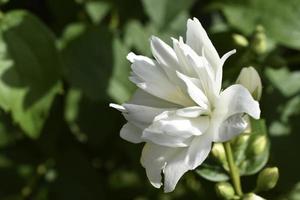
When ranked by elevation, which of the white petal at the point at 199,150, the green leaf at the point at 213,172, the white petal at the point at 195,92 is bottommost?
the green leaf at the point at 213,172

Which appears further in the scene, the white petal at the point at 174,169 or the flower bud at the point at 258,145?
the flower bud at the point at 258,145

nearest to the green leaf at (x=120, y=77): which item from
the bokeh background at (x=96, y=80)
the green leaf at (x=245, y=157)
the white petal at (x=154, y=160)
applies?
the bokeh background at (x=96, y=80)

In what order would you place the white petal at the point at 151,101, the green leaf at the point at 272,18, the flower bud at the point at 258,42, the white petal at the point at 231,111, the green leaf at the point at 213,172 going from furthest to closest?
1. the green leaf at the point at 272,18
2. the flower bud at the point at 258,42
3. the green leaf at the point at 213,172
4. the white petal at the point at 151,101
5. the white petal at the point at 231,111

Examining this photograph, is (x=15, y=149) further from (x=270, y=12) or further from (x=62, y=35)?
(x=270, y=12)

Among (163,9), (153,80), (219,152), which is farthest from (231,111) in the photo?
(163,9)

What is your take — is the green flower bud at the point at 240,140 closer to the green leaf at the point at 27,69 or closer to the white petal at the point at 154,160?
the white petal at the point at 154,160

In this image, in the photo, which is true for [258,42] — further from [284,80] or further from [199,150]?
[199,150]

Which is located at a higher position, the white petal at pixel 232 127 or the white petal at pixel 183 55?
the white petal at pixel 183 55

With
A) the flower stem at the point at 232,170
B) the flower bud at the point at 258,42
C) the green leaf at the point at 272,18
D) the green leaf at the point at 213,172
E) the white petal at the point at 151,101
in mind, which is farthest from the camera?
the green leaf at the point at 272,18
